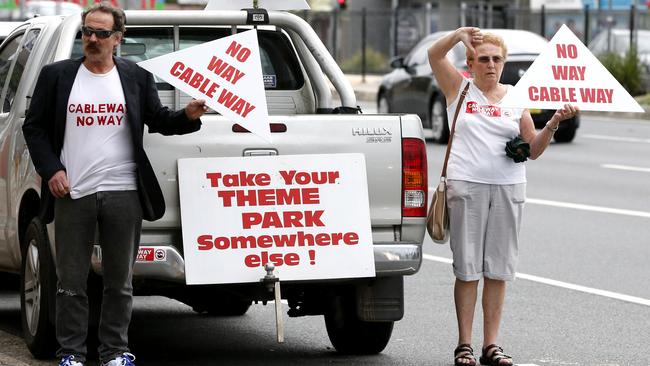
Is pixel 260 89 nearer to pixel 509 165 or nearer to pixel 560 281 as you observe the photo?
pixel 509 165

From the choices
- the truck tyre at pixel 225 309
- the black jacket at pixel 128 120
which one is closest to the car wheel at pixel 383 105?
the truck tyre at pixel 225 309

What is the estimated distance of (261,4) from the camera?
9.02 metres

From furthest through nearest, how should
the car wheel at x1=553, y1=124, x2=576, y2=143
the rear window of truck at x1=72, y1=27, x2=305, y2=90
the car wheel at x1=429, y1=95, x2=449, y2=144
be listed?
the car wheel at x1=553, y1=124, x2=576, y2=143
the car wheel at x1=429, y1=95, x2=449, y2=144
the rear window of truck at x1=72, y1=27, x2=305, y2=90

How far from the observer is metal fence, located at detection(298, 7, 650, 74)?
140 ft

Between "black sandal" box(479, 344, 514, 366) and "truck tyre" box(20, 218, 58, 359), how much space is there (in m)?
2.21

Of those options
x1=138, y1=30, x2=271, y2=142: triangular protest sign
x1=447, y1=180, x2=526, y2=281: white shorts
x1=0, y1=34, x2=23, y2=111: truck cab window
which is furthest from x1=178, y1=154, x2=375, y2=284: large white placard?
x1=0, y1=34, x2=23, y2=111: truck cab window

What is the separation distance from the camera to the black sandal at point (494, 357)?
7.86 m

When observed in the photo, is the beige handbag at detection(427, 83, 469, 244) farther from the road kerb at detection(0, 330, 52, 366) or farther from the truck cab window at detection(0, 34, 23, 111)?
the truck cab window at detection(0, 34, 23, 111)

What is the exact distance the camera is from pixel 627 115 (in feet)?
95.9

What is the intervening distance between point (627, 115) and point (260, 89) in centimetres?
2283

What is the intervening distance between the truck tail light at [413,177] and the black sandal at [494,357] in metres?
0.85

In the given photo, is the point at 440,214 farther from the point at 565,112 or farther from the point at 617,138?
the point at 617,138

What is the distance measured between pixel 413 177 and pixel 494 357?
1062 mm

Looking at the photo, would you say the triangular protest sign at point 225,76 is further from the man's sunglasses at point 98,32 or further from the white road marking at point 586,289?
the white road marking at point 586,289
